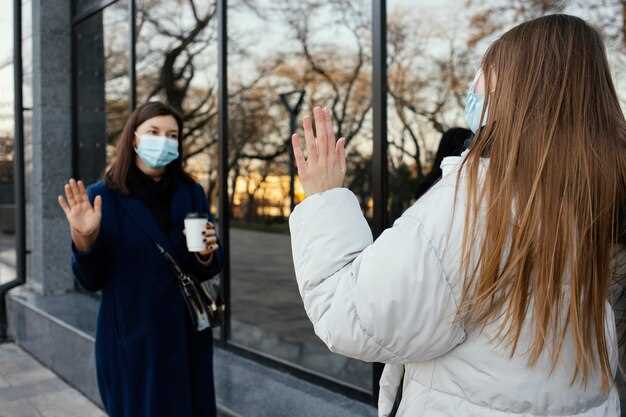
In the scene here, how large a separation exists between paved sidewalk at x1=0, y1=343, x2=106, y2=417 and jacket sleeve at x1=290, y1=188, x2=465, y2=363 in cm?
357

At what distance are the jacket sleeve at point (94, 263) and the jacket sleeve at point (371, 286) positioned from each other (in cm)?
172

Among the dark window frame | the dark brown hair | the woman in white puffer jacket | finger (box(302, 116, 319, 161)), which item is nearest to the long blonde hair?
the woman in white puffer jacket

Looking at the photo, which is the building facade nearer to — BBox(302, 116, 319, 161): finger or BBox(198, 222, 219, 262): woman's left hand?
BBox(198, 222, 219, 262): woman's left hand

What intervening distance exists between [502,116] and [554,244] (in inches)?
9.4

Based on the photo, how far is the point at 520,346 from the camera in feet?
3.93

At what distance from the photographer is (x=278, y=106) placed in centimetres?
1352

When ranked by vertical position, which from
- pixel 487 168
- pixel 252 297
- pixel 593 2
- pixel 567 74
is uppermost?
pixel 593 2

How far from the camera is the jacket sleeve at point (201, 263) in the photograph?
117 inches

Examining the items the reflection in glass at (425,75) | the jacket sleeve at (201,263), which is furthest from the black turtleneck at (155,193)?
the reflection in glass at (425,75)

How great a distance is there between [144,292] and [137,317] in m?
0.11

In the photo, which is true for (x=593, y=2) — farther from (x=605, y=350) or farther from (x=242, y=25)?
(x=242, y=25)

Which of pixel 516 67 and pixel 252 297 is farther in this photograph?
A: pixel 252 297

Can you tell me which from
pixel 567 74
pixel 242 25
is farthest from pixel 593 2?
pixel 242 25

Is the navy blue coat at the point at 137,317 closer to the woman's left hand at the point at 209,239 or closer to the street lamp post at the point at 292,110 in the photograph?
the woman's left hand at the point at 209,239
